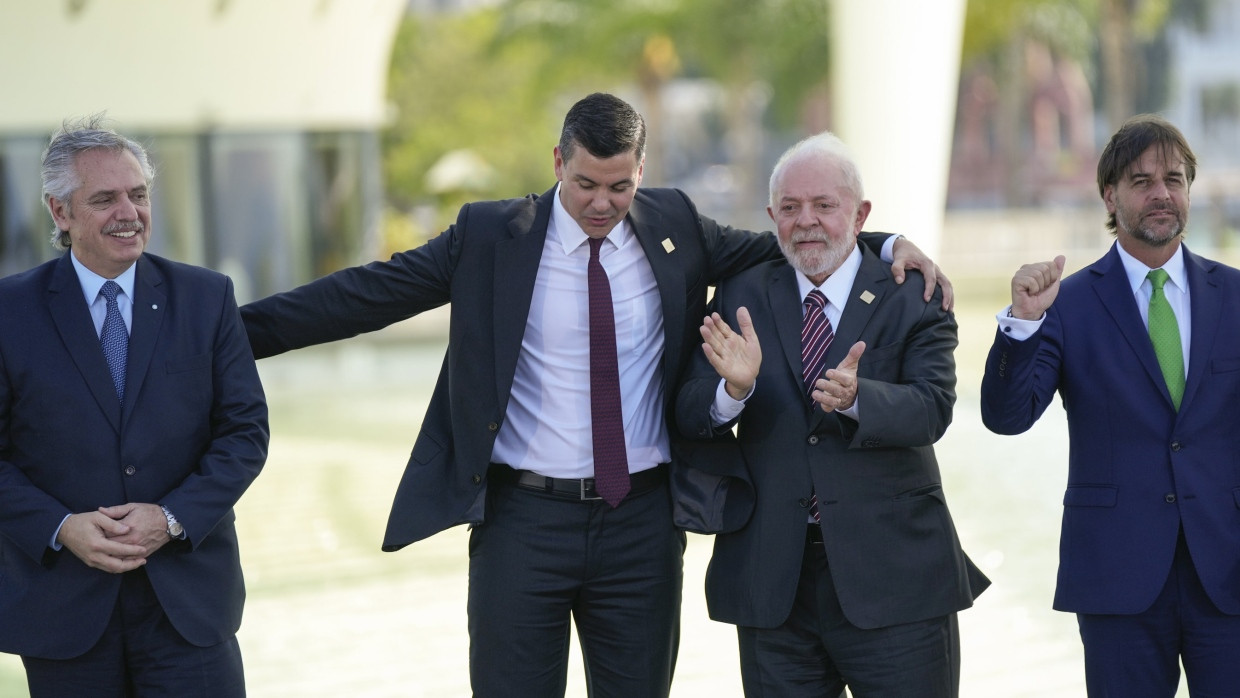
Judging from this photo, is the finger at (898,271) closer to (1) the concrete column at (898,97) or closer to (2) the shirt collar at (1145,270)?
(2) the shirt collar at (1145,270)

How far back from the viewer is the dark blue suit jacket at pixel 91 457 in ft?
10.6

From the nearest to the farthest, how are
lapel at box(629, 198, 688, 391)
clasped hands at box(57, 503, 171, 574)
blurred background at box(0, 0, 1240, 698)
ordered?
clasped hands at box(57, 503, 171, 574), lapel at box(629, 198, 688, 391), blurred background at box(0, 0, 1240, 698)

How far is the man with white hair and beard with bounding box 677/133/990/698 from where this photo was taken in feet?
11.3

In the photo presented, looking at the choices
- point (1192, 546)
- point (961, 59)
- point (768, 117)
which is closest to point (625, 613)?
point (1192, 546)

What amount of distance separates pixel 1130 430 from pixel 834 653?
92cm

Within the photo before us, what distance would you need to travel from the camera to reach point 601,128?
3465mm

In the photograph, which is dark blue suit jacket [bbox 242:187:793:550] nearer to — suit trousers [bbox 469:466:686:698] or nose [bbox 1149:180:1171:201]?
suit trousers [bbox 469:466:686:698]

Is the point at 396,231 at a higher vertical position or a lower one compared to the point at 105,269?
lower

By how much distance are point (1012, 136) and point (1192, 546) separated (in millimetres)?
35884

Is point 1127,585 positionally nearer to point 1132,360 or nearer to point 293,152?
point 1132,360

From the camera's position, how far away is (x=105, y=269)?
3.36 m

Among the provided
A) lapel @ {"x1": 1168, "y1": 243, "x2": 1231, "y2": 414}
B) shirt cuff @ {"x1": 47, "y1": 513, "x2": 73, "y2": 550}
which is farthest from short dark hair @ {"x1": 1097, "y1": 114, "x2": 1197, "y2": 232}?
shirt cuff @ {"x1": 47, "y1": 513, "x2": 73, "y2": 550}

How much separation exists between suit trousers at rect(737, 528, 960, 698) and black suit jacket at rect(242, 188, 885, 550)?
0.34 m

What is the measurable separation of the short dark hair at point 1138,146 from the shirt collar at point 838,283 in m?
0.64
